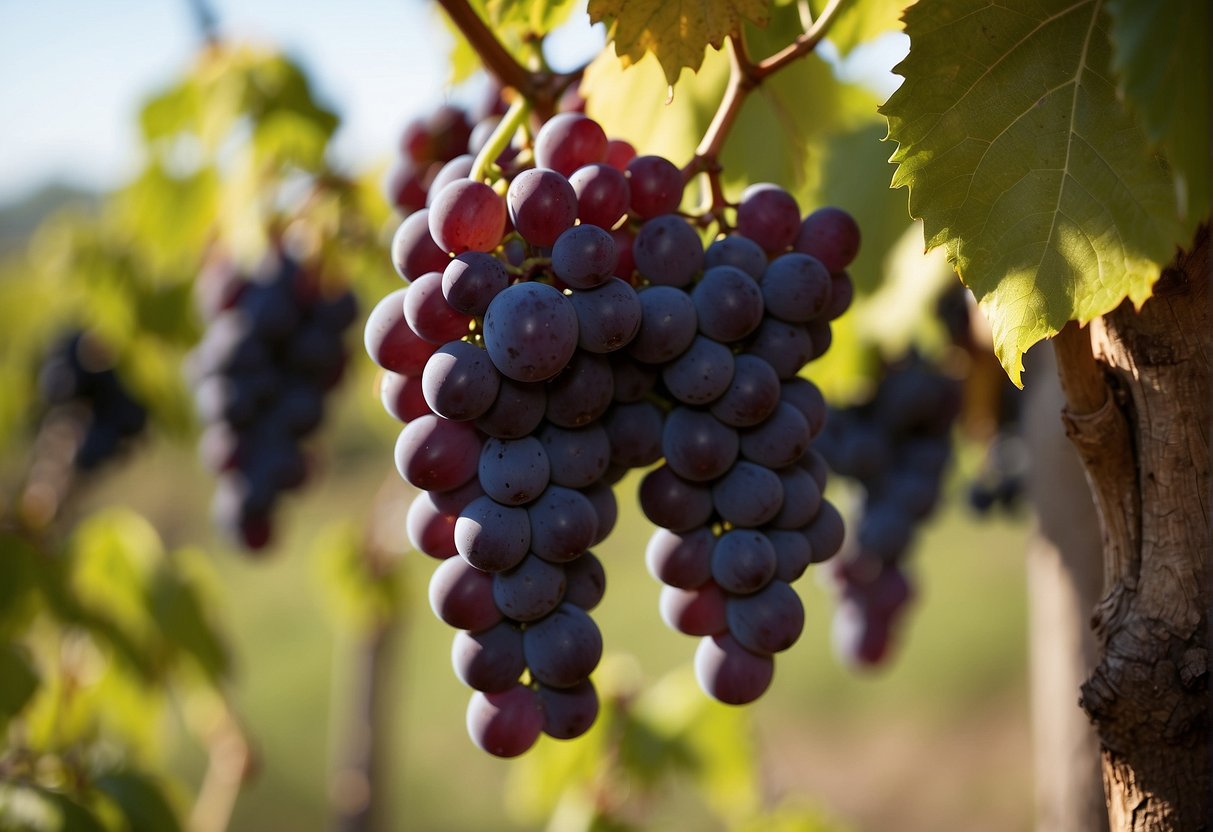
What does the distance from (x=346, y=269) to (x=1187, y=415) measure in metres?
1.12

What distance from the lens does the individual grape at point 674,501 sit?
498 millimetres

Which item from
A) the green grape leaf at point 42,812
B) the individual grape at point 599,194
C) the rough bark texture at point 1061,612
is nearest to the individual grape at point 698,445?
the individual grape at point 599,194

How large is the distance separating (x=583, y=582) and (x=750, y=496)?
9 cm

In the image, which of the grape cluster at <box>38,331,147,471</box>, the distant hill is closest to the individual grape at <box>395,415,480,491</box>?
the grape cluster at <box>38,331,147,471</box>

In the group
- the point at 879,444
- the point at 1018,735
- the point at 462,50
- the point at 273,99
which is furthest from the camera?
the point at 1018,735

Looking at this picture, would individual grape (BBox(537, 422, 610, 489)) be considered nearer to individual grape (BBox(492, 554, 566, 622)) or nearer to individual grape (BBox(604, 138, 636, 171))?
individual grape (BBox(492, 554, 566, 622))

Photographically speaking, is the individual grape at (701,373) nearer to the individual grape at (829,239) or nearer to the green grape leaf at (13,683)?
the individual grape at (829,239)

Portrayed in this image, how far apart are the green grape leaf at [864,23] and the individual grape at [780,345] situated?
223mm

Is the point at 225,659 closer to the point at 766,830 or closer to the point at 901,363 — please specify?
the point at 766,830

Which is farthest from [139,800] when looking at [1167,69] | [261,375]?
[1167,69]

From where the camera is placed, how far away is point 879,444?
119cm

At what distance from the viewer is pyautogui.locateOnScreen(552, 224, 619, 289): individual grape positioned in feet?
1.45

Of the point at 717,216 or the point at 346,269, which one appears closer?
the point at 717,216

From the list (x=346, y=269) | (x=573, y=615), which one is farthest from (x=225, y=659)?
(x=573, y=615)
